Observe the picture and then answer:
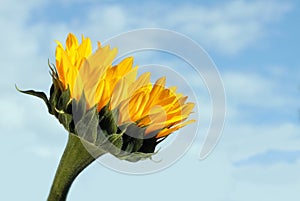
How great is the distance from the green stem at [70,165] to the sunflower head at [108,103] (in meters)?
0.08

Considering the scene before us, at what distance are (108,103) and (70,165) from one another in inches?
12.2

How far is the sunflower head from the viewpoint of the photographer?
3.75 meters

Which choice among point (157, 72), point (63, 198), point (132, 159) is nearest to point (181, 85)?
point (157, 72)

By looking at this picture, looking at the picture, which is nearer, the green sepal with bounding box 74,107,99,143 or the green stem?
the green sepal with bounding box 74,107,99,143

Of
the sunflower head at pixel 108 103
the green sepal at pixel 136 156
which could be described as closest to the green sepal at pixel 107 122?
the sunflower head at pixel 108 103

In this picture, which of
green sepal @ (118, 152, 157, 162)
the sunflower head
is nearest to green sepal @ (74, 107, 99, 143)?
the sunflower head

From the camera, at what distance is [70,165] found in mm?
3887

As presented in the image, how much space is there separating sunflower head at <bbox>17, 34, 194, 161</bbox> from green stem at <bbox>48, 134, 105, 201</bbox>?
8 centimetres

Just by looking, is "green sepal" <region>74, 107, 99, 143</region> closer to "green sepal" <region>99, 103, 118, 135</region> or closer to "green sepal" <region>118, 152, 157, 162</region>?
"green sepal" <region>99, 103, 118, 135</region>

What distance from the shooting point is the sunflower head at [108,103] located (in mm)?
3752

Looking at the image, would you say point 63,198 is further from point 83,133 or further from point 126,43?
point 126,43

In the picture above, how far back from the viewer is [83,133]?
3764 millimetres

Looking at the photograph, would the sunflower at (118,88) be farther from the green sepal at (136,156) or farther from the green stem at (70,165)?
the green stem at (70,165)

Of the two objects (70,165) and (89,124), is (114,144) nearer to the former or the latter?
(89,124)
